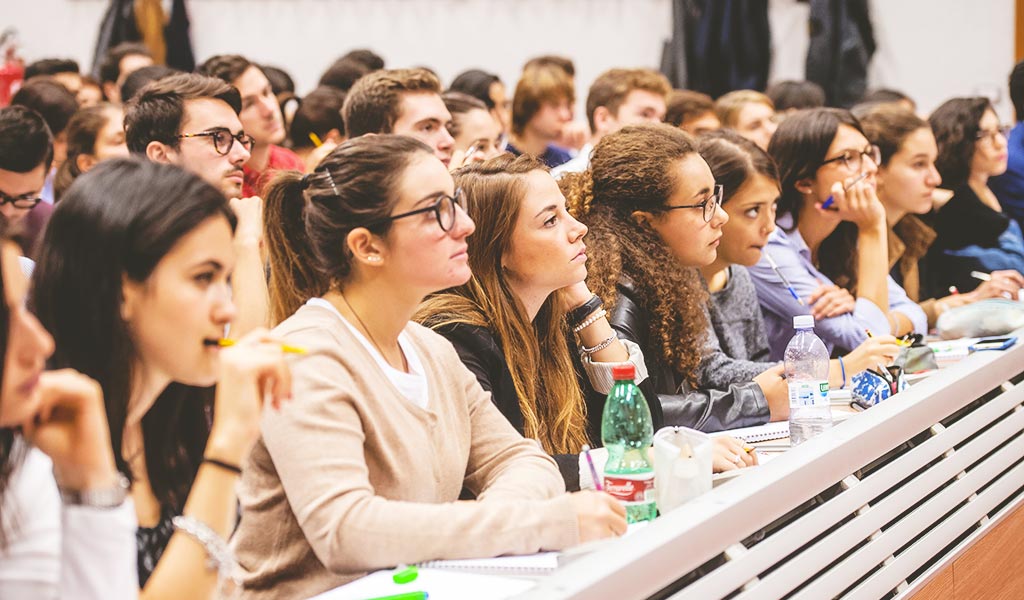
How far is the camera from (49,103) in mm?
4176

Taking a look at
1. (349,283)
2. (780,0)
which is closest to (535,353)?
(349,283)

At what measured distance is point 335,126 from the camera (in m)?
4.47

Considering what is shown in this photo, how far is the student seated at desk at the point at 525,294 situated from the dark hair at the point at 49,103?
2328mm

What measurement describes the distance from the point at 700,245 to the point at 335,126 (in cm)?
206

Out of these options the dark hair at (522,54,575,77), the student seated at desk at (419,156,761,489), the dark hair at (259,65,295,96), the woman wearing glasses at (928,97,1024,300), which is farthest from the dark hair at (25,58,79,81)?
the woman wearing glasses at (928,97,1024,300)

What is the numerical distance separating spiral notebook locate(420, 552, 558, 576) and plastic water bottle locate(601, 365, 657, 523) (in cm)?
25

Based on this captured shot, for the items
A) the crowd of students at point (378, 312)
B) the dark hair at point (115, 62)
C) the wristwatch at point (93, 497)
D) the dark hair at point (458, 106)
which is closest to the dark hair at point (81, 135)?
the crowd of students at point (378, 312)

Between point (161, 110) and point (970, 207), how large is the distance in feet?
9.65

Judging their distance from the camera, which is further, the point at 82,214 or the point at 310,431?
the point at 310,431

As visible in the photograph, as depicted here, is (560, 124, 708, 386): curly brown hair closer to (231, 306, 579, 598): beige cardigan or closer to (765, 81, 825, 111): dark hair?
(231, 306, 579, 598): beige cardigan

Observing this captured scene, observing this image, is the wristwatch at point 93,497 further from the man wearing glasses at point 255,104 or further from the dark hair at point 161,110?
the man wearing glasses at point 255,104

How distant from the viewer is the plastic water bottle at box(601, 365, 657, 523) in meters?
A: 1.82

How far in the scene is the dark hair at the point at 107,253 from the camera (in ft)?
4.49

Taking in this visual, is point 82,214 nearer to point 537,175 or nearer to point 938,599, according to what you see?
point 537,175
